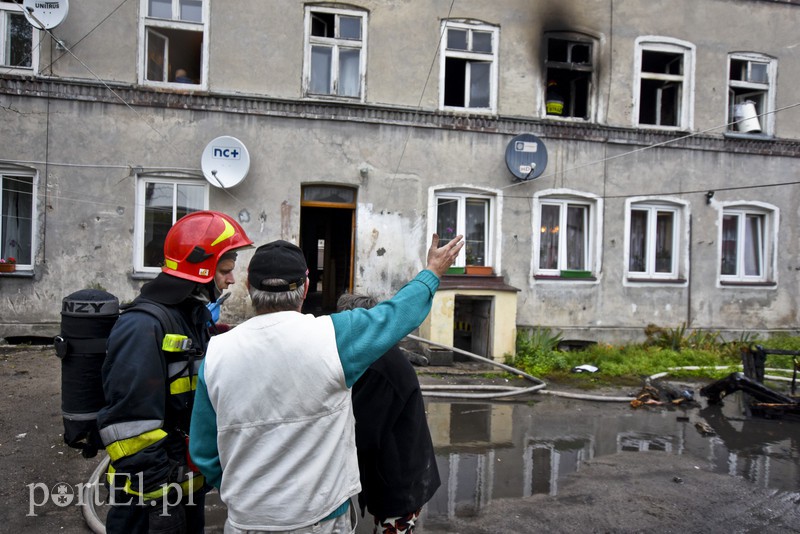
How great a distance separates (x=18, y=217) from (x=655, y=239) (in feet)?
40.4

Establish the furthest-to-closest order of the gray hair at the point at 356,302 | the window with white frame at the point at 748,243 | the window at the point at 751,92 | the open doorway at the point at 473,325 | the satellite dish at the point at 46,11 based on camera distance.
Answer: the window with white frame at the point at 748,243
the window at the point at 751,92
the open doorway at the point at 473,325
the satellite dish at the point at 46,11
the gray hair at the point at 356,302

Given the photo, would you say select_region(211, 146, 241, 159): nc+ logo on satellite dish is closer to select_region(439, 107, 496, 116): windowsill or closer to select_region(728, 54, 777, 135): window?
select_region(439, 107, 496, 116): windowsill

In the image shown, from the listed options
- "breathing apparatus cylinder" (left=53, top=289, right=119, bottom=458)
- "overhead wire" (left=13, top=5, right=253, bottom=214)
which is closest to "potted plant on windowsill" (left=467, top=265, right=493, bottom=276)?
"overhead wire" (left=13, top=5, right=253, bottom=214)

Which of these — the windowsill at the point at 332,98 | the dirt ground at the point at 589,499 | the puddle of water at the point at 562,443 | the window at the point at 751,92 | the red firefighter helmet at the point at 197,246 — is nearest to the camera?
the red firefighter helmet at the point at 197,246

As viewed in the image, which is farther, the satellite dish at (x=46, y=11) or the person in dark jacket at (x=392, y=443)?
the satellite dish at (x=46, y=11)

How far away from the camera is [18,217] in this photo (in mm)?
9094

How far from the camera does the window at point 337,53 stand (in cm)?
988

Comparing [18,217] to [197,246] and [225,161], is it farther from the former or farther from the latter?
[197,246]

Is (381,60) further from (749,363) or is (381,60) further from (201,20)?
(749,363)

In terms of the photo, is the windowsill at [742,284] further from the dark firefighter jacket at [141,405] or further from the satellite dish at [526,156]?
the dark firefighter jacket at [141,405]

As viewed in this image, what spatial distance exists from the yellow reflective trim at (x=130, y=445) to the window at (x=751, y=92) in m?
13.0

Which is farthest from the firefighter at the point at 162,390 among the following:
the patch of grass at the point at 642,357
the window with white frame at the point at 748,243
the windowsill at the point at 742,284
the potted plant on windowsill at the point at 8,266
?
the window with white frame at the point at 748,243

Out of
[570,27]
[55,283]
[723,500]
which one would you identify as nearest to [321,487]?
[723,500]

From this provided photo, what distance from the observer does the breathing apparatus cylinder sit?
2396 millimetres
